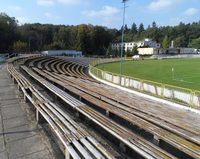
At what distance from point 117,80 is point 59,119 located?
17557 mm

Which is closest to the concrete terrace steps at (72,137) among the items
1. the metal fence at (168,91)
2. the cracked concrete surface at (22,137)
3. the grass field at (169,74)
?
the cracked concrete surface at (22,137)

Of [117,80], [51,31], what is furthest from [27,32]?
[117,80]

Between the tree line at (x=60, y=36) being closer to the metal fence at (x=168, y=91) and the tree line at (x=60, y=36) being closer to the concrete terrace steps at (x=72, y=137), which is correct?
the metal fence at (x=168, y=91)

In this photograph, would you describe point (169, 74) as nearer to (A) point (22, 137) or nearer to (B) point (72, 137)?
(A) point (22, 137)

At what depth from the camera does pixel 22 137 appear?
Answer: 25.3 feet

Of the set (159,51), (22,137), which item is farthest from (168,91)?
(159,51)

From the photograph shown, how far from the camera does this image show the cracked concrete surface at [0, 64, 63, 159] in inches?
259

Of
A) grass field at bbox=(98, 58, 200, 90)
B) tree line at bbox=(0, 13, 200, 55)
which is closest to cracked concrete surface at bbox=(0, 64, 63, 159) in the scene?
grass field at bbox=(98, 58, 200, 90)

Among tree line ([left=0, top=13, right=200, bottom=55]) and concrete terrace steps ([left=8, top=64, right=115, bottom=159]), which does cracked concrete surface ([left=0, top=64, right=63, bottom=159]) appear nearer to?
concrete terrace steps ([left=8, top=64, right=115, bottom=159])

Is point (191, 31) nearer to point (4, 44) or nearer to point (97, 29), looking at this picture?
point (97, 29)

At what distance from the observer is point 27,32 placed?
12656cm

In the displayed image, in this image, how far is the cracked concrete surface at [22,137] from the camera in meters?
6.59

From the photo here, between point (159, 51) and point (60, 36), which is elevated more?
point (60, 36)

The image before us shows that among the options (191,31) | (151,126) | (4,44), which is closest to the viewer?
(151,126)
